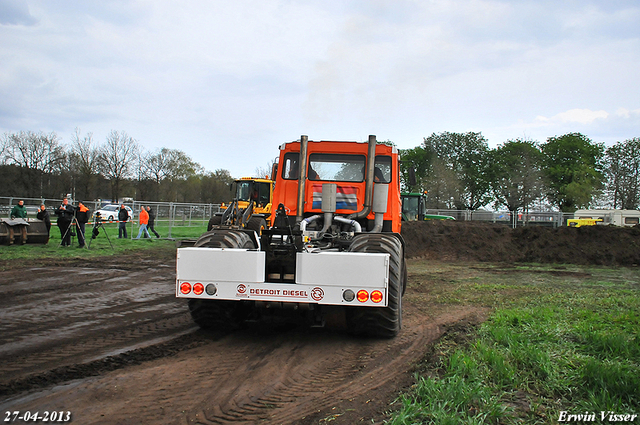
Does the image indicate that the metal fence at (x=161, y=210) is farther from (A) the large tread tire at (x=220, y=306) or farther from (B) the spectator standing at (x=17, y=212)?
(A) the large tread tire at (x=220, y=306)

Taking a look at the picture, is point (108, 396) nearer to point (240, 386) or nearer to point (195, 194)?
point (240, 386)

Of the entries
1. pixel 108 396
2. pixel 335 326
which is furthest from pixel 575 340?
pixel 108 396

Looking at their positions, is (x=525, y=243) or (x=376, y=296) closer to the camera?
(x=376, y=296)

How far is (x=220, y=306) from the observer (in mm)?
5613

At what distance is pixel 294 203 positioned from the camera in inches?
292

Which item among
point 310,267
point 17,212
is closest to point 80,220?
point 17,212

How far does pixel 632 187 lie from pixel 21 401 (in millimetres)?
52381

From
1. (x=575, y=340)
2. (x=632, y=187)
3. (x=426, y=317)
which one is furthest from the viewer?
(x=632, y=187)

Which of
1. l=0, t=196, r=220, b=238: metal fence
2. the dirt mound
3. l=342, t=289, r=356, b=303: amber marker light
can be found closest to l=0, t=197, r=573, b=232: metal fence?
l=0, t=196, r=220, b=238: metal fence

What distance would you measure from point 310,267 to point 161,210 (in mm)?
22837

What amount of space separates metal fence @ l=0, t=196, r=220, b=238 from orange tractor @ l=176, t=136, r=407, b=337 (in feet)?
54.5

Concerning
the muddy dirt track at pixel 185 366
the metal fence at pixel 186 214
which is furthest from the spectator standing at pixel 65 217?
the muddy dirt track at pixel 185 366

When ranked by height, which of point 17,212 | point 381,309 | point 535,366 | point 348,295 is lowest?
point 535,366

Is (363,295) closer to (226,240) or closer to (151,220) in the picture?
(226,240)
